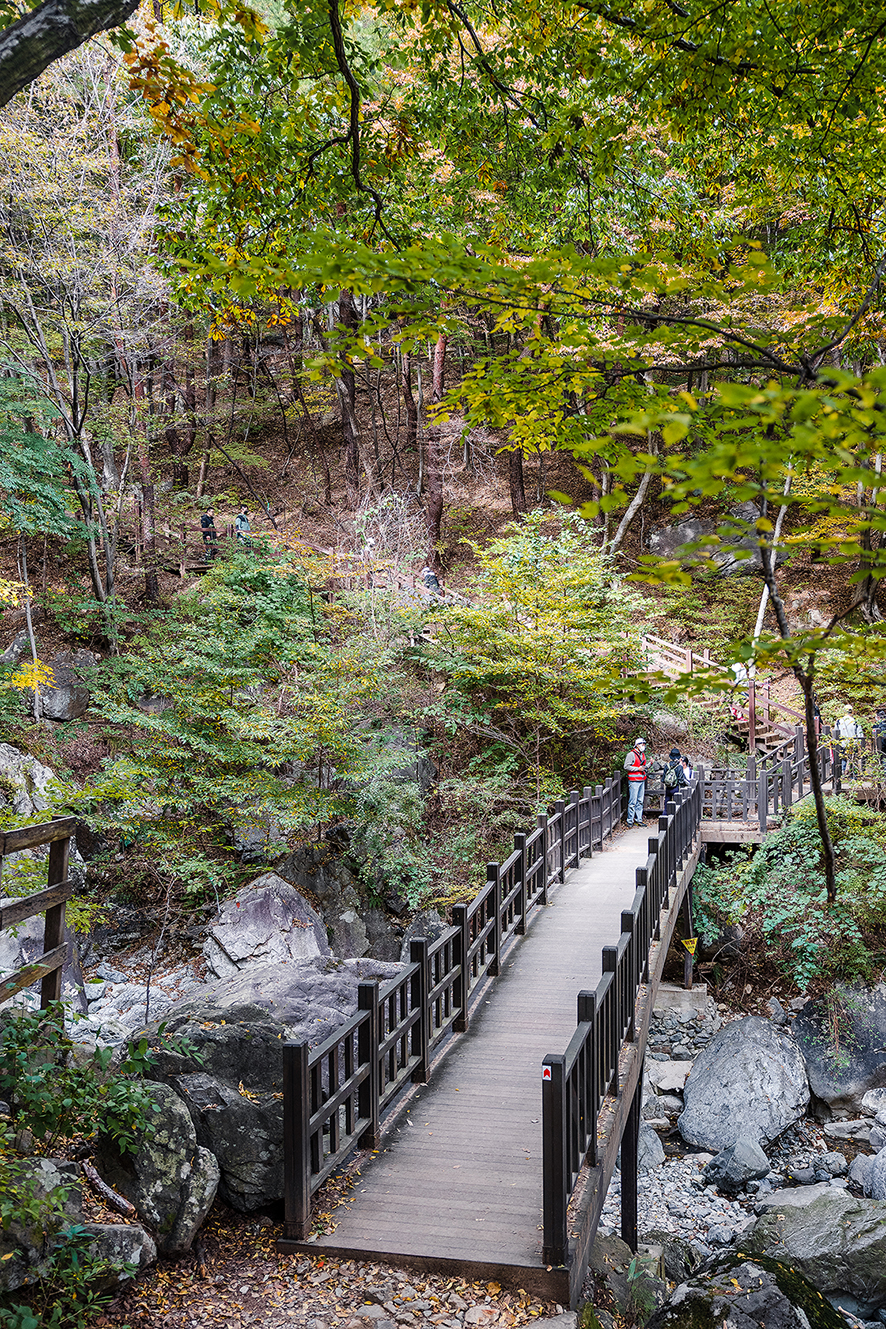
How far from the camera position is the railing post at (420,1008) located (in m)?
6.61

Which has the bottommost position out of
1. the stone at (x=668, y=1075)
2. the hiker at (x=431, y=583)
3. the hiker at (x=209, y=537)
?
the stone at (x=668, y=1075)

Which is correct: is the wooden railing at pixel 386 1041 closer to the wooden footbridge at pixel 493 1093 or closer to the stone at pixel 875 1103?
the wooden footbridge at pixel 493 1093

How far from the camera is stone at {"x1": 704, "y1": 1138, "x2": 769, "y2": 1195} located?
10.1m

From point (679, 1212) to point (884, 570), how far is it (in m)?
9.81

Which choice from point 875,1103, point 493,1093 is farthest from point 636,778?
point 493,1093

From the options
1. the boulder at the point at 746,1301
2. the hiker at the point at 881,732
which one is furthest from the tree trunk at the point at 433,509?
the boulder at the point at 746,1301

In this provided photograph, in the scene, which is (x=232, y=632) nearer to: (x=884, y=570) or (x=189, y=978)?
(x=189, y=978)

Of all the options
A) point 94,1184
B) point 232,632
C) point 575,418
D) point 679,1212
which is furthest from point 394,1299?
point 232,632

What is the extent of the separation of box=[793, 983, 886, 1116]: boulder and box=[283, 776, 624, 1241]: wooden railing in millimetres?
5278

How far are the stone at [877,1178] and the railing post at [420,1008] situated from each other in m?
6.67

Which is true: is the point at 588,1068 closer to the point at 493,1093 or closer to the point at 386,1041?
the point at 493,1093

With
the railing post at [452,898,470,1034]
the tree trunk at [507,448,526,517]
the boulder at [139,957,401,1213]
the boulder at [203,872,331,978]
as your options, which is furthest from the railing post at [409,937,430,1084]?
the tree trunk at [507,448,526,517]

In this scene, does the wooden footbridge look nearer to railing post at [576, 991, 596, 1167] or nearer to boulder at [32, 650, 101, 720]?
railing post at [576, 991, 596, 1167]

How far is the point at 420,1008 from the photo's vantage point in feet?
21.6
